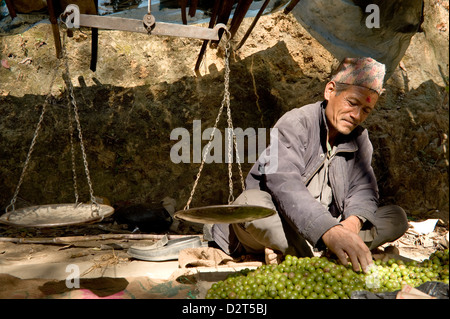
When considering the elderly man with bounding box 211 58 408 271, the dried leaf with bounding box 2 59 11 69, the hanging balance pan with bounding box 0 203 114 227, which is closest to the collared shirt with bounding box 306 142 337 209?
the elderly man with bounding box 211 58 408 271

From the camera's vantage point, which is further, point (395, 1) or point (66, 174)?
point (66, 174)

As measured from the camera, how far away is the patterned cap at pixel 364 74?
10.2 ft

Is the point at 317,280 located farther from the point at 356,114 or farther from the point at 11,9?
the point at 11,9

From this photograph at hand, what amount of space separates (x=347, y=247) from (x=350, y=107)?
1128 mm

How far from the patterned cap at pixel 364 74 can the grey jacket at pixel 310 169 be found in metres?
0.29

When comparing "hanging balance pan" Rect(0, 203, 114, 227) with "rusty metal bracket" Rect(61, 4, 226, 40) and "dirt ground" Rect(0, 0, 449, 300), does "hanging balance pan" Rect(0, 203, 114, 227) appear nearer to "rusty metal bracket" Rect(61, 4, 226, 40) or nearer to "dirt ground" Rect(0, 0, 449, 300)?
"rusty metal bracket" Rect(61, 4, 226, 40)

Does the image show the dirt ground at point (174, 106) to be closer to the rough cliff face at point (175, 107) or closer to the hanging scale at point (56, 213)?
the rough cliff face at point (175, 107)

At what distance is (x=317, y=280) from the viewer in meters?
2.40

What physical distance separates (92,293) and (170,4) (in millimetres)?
2807

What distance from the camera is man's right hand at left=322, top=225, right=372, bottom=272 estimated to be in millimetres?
2463

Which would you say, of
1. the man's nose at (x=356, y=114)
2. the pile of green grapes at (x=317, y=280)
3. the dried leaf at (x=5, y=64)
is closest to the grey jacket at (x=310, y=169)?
the man's nose at (x=356, y=114)

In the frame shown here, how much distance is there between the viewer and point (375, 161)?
5.54m
